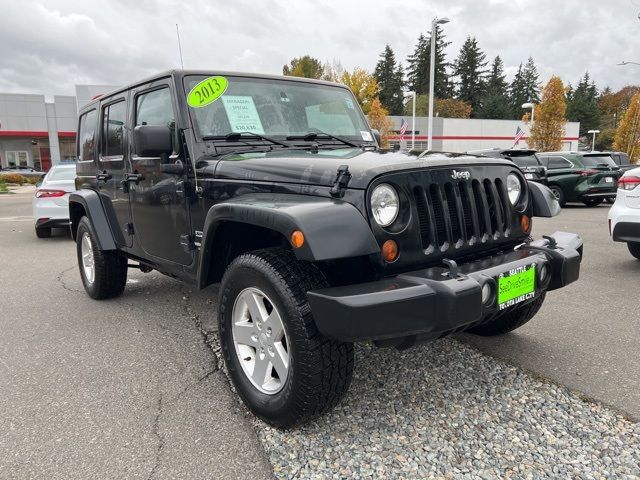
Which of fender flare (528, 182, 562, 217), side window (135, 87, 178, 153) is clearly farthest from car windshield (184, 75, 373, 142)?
fender flare (528, 182, 562, 217)

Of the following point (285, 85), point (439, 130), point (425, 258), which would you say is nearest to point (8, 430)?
point (425, 258)

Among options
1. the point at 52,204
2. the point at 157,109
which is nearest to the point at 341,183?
the point at 157,109

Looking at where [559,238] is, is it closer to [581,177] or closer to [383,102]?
[581,177]

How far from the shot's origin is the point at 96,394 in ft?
10.1

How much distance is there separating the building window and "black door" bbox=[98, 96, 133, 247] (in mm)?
44605

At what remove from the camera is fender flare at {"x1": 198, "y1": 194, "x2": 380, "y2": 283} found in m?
2.15

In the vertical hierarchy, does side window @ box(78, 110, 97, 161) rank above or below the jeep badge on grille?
above

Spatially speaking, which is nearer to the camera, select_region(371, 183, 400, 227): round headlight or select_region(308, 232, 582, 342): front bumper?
select_region(308, 232, 582, 342): front bumper

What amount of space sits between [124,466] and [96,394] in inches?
34.0

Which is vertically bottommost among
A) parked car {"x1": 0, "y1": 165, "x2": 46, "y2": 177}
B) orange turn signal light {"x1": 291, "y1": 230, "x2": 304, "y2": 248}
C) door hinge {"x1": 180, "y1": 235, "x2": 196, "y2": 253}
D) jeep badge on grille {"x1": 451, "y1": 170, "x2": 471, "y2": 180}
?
parked car {"x1": 0, "y1": 165, "x2": 46, "y2": 177}

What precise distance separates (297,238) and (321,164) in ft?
1.87

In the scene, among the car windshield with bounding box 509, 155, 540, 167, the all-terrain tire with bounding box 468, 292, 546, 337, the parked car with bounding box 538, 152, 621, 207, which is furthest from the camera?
the car windshield with bounding box 509, 155, 540, 167

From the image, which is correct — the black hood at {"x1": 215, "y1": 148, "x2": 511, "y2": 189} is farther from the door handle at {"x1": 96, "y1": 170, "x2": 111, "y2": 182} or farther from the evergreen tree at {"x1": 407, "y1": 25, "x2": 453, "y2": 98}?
the evergreen tree at {"x1": 407, "y1": 25, "x2": 453, "y2": 98}

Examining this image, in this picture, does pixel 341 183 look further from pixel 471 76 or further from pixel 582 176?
pixel 471 76
